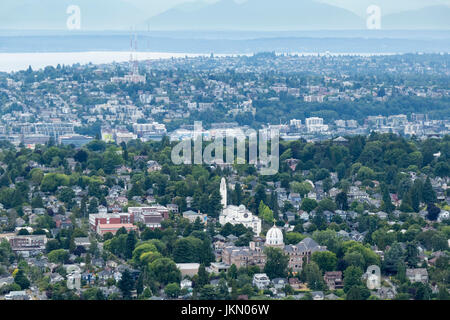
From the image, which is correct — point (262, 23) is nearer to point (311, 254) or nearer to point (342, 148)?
point (342, 148)

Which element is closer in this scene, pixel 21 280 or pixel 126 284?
pixel 126 284

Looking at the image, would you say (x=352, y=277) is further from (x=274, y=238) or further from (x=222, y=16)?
(x=222, y=16)

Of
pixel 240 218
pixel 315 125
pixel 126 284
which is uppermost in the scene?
pixel 126 284

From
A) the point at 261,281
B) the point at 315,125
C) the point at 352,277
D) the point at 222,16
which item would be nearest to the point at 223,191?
the point at 261,281

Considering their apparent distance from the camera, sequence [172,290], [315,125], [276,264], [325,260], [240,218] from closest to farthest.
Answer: [172,290], [276,264], [325,260], [240,218], [315,125]

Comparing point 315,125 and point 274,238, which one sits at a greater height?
point 274,238

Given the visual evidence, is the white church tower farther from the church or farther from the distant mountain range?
the distant mountain range

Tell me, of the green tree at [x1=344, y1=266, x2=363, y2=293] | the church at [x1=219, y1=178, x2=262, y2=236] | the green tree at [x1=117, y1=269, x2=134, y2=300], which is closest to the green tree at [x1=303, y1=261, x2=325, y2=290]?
the green tree at [x1=344, y1=266, x2=363, y2=293]

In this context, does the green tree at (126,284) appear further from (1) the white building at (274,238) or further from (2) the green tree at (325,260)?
(1) the white building at (274,238)
